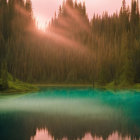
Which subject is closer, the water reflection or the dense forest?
the water reflection

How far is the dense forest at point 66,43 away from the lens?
7924 cm

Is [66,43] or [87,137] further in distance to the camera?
[66,43]

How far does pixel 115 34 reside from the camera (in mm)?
88500

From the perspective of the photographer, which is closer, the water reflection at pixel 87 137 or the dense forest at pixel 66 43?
the water reflection at pixel 87 137

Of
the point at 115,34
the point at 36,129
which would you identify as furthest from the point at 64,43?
the point at 36,129

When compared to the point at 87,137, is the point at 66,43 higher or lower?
higher

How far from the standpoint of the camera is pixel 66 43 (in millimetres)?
98062

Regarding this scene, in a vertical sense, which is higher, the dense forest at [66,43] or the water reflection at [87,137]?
the dense forest at [66,43]

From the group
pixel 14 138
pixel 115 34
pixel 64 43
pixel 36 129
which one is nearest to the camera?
pixel 14 138

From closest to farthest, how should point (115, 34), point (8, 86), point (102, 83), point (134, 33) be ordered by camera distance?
1. point (8, 86)
2. point (102, 83)
3. point (134, 33)
4. point (115, 34)

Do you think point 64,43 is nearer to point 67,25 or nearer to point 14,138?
point 67,25

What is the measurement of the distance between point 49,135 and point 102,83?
5780cm

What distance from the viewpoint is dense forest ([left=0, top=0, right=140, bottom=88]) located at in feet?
260

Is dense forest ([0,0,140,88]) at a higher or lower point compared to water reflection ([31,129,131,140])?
higher
